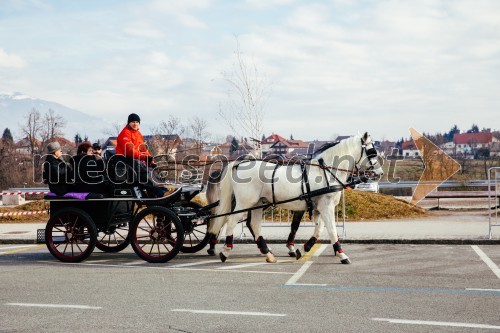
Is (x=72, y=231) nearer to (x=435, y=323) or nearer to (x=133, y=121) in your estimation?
(x=133, y=121)

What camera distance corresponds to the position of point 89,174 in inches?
444

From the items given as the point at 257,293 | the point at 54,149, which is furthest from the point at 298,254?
the point at 54,149

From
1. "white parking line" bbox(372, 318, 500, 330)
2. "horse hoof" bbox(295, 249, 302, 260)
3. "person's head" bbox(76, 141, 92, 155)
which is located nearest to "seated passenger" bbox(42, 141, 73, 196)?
"person's head" bbox(76, 141, 92, 155)

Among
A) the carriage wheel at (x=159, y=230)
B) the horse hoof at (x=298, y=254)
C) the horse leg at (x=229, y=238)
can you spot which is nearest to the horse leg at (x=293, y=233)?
the horse hoof at (x=298, y=254)

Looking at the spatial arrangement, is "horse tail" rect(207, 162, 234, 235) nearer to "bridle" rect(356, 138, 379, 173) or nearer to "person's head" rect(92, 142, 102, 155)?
"bridle" rect(356, 138, 379, 173)

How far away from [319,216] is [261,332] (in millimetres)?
5360

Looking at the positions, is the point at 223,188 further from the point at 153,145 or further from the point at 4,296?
the point at 153,145

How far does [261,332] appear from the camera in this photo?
6078 millimetres

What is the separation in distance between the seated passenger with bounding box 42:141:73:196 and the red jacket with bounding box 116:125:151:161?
0.99 meters

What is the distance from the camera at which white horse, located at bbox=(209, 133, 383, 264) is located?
426 inches

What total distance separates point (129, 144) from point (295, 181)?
2934mm

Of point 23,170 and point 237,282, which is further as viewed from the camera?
point 23,170

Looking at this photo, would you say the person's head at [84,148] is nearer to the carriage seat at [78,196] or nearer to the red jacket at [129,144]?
the carriage seat at [78,196]

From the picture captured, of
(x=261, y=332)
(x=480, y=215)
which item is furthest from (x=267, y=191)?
(x=480, y=215)
